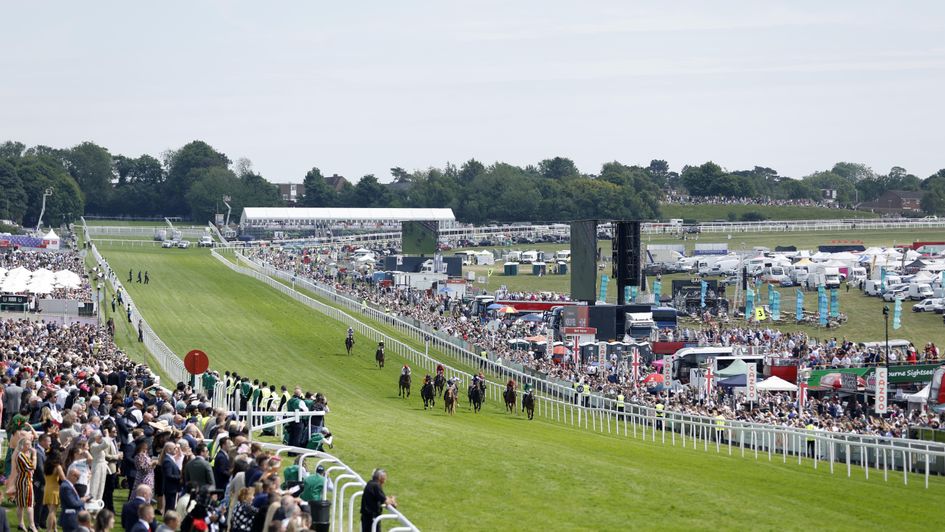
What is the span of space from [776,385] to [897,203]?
142383mm

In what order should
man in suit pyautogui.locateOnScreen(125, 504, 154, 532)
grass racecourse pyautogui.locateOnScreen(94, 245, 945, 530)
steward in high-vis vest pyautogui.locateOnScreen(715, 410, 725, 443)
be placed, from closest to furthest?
1. man in suit pyautogui.locateOnScreen(125, 504, 154, 532)
2. grass racecourse pyautogui.locateOnScreen(94, 245, 945, 530)
3. steward in high-vis vest pyautogui.locateOnScreen(715, 410, 725, 443)

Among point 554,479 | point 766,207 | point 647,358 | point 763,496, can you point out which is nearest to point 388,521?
point 554,479

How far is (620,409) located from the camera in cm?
3666

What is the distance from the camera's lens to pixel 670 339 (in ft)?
166

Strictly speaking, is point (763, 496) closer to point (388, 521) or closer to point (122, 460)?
point (388, 521)

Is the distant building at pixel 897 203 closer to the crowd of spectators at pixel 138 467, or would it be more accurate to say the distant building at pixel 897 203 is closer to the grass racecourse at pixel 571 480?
the grass racecourse at pixel 571 480

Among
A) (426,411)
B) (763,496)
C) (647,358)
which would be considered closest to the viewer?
(763,496)

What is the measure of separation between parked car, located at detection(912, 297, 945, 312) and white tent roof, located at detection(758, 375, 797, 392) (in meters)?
24.8

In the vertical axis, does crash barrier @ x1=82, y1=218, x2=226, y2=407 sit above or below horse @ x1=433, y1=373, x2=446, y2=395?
above

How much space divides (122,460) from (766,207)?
435ft

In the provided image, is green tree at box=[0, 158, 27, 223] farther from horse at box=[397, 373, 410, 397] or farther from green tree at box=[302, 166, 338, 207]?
horse at box=[397, 373, 410, 397]

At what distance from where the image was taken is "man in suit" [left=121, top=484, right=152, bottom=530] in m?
12.4

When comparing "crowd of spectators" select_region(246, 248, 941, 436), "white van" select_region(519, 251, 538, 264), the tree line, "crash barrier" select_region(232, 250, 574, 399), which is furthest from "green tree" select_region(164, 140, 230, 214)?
"crash barrier" select_region(232, 250, 574, 399)

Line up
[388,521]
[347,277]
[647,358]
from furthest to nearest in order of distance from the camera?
[347,277]
[647,358]
[388,521]
